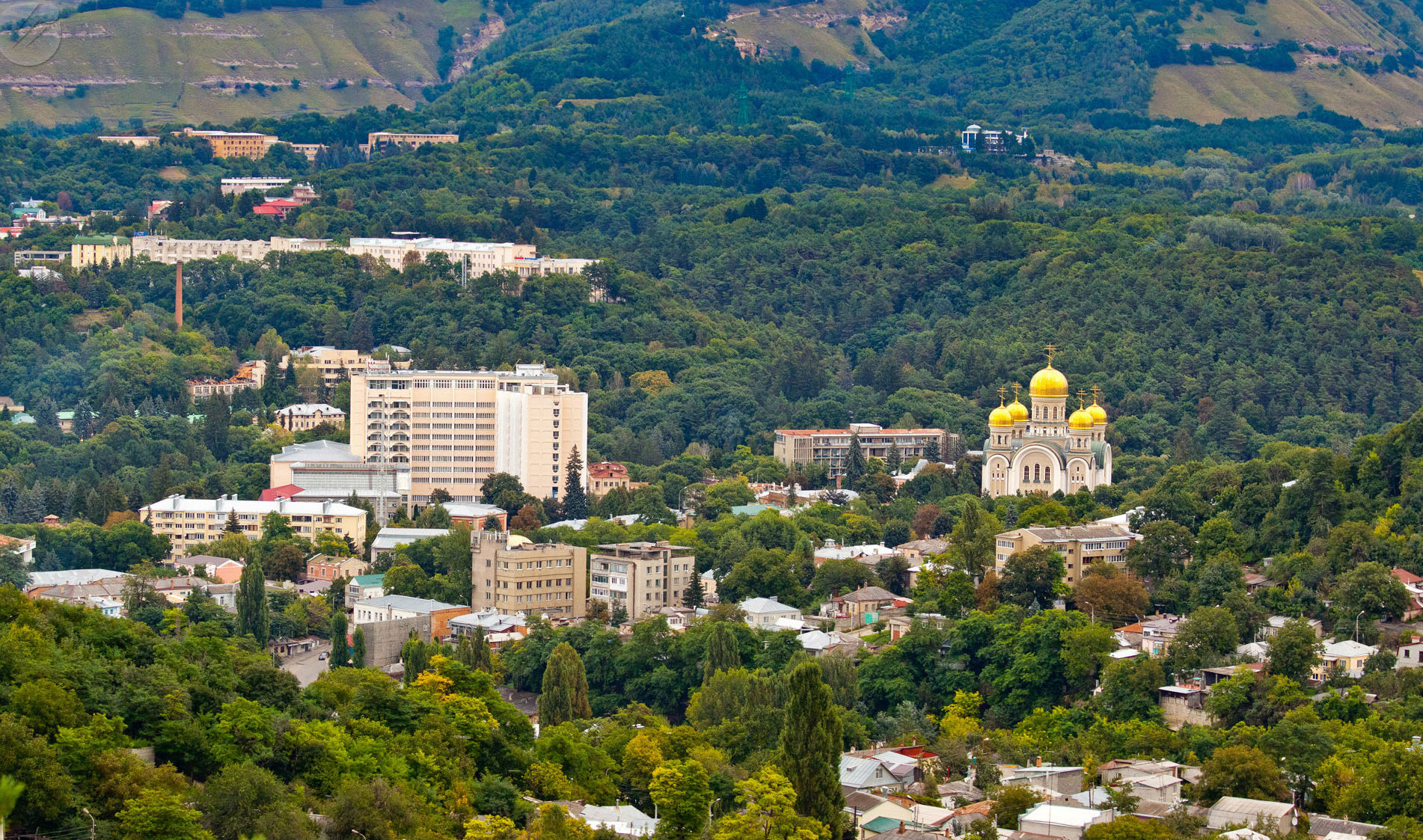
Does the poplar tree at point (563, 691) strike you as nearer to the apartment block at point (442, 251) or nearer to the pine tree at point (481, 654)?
the pine tree at point (481, 654)

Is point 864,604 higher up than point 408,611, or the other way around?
point 864,604

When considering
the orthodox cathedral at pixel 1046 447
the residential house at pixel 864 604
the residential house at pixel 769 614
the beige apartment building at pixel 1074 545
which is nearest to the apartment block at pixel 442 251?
the orthodox cathedral at pixel 1046 447

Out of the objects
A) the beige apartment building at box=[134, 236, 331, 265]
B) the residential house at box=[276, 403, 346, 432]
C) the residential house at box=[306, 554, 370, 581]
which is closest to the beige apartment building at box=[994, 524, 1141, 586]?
the residential house at box=[306, 554, 370, 581]

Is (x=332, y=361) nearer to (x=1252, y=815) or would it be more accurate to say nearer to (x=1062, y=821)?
(x=1062, y=821)

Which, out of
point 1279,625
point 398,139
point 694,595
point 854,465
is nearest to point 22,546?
point 694,595

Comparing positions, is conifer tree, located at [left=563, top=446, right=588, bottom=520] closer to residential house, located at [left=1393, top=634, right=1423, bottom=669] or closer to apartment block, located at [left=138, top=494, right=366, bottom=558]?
apartment block, located at [left=138, top=494, right=366, bottom=558]

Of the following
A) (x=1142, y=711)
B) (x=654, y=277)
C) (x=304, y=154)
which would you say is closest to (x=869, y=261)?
(x=654, y=277)
